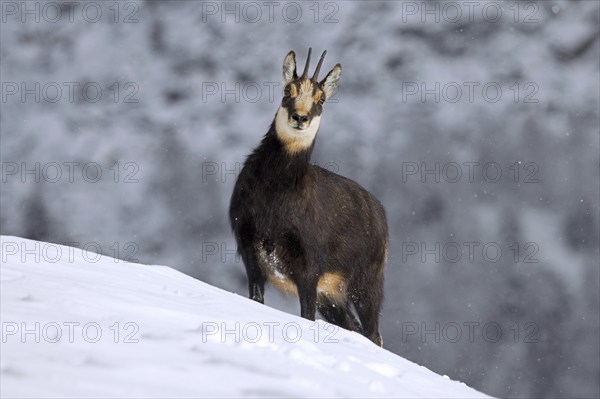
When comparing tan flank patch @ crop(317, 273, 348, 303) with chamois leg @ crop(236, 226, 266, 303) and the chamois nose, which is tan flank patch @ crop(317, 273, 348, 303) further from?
the chamois nose

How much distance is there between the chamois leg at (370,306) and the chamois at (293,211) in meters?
0.40

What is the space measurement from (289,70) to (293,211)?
1.03 m

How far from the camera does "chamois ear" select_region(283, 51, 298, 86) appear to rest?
7.61m

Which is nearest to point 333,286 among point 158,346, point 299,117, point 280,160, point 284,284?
point 284,284

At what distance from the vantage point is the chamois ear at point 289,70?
7.61 m

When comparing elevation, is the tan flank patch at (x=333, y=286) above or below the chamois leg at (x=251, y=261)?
below

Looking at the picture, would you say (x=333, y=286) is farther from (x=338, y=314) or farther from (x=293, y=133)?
(x=293, y=133)

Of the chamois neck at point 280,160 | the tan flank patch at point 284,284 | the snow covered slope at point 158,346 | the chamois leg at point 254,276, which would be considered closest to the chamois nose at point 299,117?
the chamois neck at point 280,160

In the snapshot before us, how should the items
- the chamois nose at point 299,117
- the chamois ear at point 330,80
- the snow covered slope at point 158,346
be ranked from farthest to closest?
the chamois ear at point 330,80
the chamois nose at point 299,117
the snow covered slope at point 158,346

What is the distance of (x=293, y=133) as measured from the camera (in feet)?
24.8

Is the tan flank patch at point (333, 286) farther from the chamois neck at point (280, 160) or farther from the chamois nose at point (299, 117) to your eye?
the chamois nose at point (299, 117)

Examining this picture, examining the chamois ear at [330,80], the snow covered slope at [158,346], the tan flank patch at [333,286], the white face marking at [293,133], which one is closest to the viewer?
the snow covered slope at [158,346]

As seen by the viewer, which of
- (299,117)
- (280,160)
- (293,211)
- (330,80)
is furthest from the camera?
(330,80)

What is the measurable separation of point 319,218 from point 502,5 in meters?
6.87
